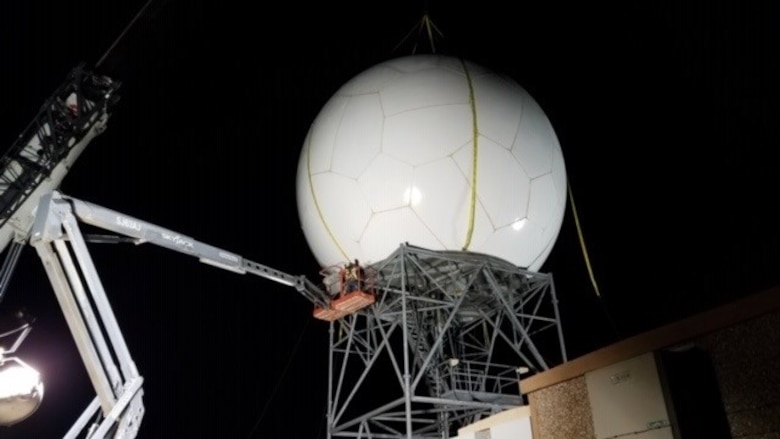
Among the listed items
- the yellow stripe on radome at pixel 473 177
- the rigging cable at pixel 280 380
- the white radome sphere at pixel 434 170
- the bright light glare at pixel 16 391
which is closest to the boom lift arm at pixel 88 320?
the bright light glare at pixel 16 391

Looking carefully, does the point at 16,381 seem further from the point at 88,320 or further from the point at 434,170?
the point at 434,170

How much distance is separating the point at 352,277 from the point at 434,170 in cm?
220

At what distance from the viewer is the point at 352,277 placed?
9.69 meters

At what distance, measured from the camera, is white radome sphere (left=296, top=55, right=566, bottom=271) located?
915cm

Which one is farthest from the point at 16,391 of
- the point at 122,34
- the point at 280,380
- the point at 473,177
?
the point at 280,380

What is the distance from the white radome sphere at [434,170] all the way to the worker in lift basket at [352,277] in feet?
0.62

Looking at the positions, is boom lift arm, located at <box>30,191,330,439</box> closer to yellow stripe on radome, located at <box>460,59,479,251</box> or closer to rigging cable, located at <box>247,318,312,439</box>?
yellow stripe on radome, located at <box>460,59,479,251</box>

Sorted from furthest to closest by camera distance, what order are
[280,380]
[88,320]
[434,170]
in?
1. [280,380]
2. [434,170]
3. [88,320]

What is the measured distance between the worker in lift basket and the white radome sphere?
0.62ft

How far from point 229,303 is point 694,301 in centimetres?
1106

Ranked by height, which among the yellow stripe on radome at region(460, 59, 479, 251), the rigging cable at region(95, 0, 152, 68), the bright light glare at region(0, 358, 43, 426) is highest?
the rigging cable at region(95, 0, 152, 68)

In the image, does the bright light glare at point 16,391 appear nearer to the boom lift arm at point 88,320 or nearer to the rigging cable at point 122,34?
the boom lift arm at point 88,320

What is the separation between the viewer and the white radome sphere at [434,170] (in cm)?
915

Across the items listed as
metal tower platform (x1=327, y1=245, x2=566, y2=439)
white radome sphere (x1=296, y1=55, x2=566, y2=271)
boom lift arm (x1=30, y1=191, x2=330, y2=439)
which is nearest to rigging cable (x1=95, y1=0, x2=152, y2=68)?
white radome sphere (x1=296, y1=55, x2=566, y2=271)
